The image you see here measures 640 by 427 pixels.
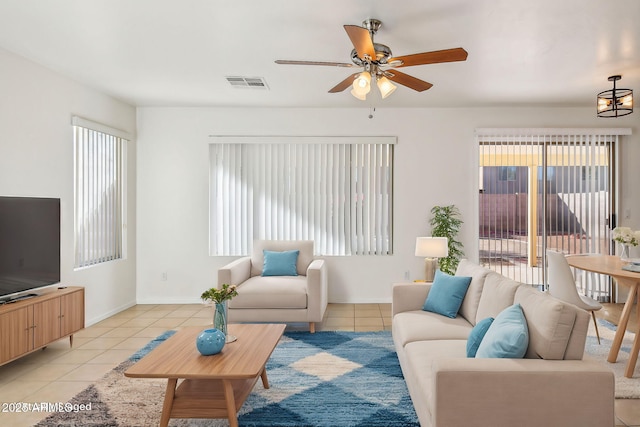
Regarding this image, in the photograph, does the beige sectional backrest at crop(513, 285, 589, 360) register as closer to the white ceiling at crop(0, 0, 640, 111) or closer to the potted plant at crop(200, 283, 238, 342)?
the potted plant at crop(200, 283, 238, 342)

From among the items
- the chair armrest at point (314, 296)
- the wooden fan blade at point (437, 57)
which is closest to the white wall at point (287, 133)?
the chair armrest at point (314, 296)

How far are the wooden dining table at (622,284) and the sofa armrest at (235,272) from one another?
3392 mm

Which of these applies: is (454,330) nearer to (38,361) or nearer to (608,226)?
(38,361)

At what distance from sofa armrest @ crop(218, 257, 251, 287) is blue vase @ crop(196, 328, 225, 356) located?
1759 mm

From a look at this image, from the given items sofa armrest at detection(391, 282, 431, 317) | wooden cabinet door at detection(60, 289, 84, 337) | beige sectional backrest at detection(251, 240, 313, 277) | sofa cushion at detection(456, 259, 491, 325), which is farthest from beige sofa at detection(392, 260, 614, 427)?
wooden cabinet door at detection(60, 289, 84, 337)

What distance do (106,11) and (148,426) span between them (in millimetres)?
2759

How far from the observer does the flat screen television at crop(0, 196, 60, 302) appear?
10.8ft

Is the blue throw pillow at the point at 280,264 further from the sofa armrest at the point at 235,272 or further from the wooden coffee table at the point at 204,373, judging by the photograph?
the wooden coffee table at the point at 204,373

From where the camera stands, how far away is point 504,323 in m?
2.14

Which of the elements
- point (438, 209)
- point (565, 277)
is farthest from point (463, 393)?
point (438, 209)

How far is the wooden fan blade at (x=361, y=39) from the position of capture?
2.38 metres

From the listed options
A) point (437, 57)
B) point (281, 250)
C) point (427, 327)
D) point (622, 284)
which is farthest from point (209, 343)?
point (622, 284)

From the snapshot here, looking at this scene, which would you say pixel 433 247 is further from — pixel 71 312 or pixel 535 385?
pixel 71 312

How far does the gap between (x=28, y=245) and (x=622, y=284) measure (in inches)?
202
